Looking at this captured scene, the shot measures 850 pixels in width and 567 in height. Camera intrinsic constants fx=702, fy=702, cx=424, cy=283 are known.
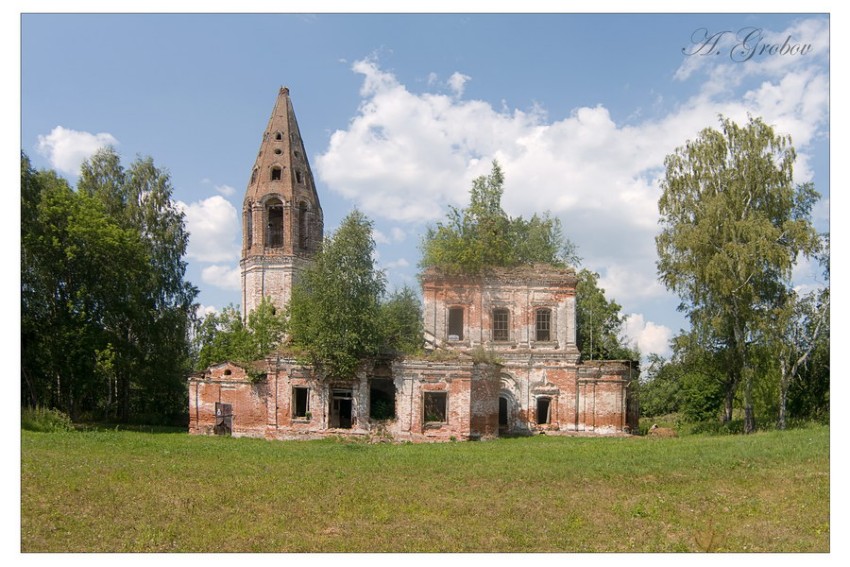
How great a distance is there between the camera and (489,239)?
30516 mm

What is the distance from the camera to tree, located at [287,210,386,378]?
2512 centimetres

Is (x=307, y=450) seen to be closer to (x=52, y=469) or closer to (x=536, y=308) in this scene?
(x=52, y=469)

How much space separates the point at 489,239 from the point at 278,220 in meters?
11.5

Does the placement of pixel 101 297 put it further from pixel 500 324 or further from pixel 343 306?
pixel 500 324

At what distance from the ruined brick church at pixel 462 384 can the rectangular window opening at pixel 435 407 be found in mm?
42

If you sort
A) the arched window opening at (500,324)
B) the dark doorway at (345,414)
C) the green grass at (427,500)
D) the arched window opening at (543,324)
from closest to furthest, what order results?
the green grass at (427,500) → the dark doorway at (345,414) → the arched window opening at (543,324) → the arched window opening at (500,324)

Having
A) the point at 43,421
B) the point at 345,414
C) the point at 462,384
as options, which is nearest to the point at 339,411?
the point at 345,414

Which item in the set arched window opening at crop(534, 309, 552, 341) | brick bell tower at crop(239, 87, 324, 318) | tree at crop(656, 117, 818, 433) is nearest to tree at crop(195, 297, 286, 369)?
brick bell tower at crop(239, 87, 324, 318)

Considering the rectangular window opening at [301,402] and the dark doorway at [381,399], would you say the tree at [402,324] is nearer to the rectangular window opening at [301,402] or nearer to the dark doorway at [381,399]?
the dark doorway at [381,399]

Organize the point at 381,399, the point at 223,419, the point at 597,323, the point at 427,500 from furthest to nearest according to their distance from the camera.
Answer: the point at 597,323
the point at 381,399
the point at 223,419
the point at 427,500

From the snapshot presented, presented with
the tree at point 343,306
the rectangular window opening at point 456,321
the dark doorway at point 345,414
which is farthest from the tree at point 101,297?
the rectangular window opening at point 456,321

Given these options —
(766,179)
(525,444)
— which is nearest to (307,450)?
(525,444)

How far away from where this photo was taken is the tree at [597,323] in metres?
Result: 40.0

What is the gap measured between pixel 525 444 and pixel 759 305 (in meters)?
10.2
